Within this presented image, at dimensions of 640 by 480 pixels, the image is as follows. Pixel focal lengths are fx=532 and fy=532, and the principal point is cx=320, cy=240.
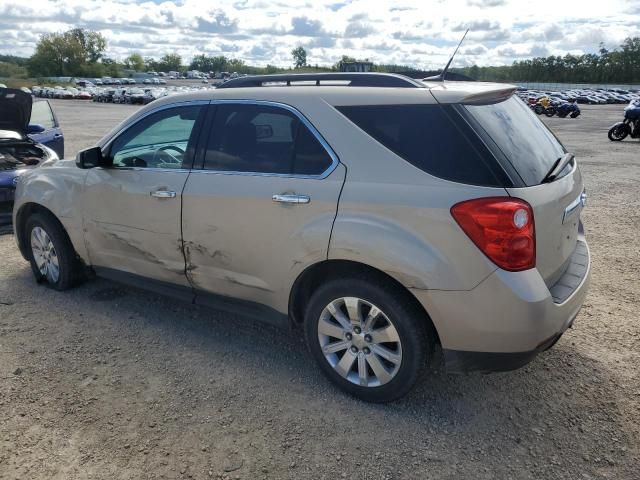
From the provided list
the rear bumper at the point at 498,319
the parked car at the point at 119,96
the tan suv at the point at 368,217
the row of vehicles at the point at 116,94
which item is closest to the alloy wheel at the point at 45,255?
the tan suv at the point at 368,217

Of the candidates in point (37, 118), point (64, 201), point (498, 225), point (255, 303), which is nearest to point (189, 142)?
point (255, 303)

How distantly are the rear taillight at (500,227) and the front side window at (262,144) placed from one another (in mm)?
846

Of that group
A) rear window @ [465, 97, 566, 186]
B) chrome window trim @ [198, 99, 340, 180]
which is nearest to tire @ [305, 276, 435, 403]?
chrome window trim @ [198, 99, 340, 180]

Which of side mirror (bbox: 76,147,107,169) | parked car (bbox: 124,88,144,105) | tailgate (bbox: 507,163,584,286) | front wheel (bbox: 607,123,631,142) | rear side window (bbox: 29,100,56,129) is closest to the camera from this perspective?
tailgate (bbox: 507,163,584,286)

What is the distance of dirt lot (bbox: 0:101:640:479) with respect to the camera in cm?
259

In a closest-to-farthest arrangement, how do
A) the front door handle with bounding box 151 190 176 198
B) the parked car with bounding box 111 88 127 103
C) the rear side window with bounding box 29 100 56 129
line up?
the front door handle with bounding box 151 190 176 198 → the rear side window with bounding box 29 100 56 129 → the parked car with bounding box 111 88 127 103

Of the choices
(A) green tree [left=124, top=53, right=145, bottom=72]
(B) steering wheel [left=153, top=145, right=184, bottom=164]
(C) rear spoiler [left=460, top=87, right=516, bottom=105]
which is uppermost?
(C) rear spoiler [left=460, top=87, right=516, bottom=105]

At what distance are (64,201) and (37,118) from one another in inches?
260

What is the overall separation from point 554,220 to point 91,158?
3169 mm

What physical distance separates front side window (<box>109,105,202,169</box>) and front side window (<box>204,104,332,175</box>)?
0.24m

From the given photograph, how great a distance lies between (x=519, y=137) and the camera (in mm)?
2867

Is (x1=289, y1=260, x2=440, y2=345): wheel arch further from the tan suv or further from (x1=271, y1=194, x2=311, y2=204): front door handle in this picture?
(x1=271, y1=194, x2=311, y2=204): front door handle

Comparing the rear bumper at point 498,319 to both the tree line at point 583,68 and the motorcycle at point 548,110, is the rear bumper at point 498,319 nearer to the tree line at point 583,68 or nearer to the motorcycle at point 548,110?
the motorcycle at point 548,110

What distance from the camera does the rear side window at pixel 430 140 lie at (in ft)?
8.48
